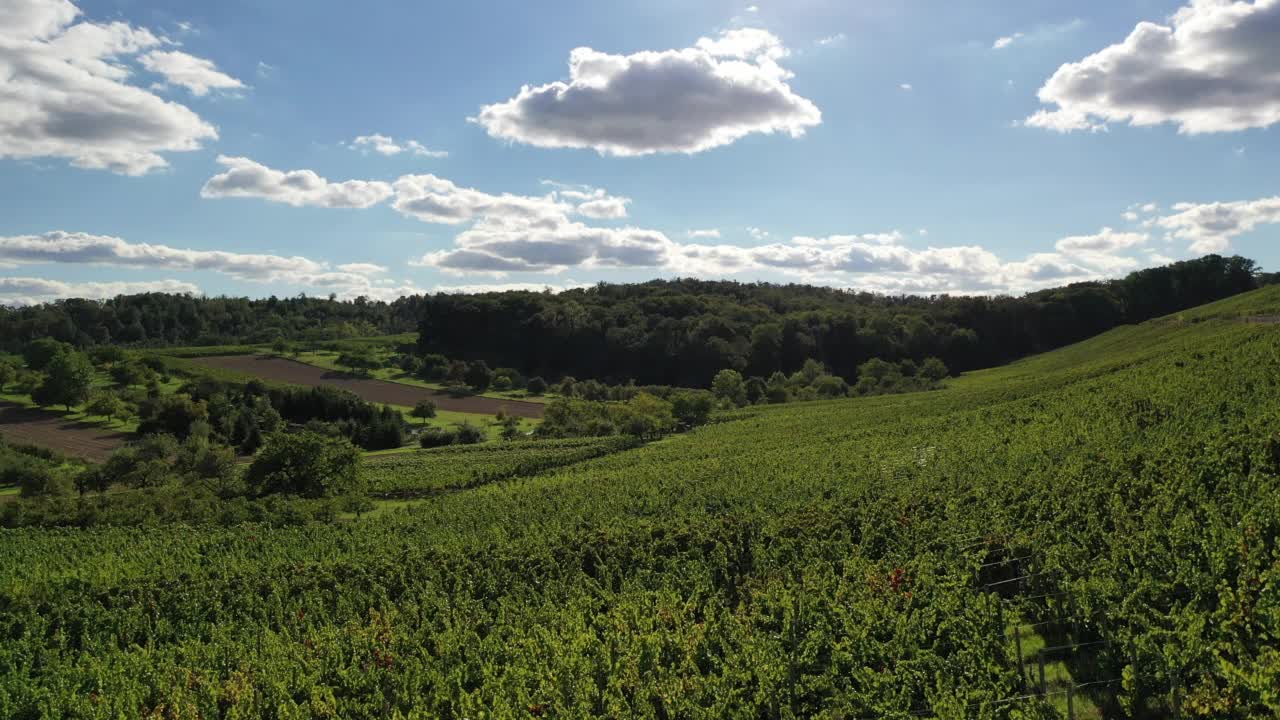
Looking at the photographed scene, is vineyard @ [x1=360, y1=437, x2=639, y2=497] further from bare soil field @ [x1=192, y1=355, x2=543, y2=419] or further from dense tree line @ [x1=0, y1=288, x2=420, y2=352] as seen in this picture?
dense tree line @ [x1=0, y1=288, x2=420, y2=352]

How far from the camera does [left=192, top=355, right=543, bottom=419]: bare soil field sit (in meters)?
108

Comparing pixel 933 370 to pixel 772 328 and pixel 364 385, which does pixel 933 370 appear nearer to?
pixel 772 328

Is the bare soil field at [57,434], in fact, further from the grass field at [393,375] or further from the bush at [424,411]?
the grass field at [393,375]

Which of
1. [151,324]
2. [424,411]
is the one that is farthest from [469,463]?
[151,324]

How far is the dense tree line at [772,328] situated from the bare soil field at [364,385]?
31864mm

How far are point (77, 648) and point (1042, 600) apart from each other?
3057 cm

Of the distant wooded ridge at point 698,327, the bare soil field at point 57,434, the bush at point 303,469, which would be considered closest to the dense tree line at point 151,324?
the distant wooded ridge at point 698,327

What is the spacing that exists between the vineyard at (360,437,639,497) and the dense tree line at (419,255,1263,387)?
68372mm

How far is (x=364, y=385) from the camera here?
392ft

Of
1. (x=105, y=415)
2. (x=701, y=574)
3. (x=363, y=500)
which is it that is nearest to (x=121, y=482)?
(x=363, y=500)

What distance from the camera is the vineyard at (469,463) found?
→ 178 feet

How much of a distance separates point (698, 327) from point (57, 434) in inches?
4159

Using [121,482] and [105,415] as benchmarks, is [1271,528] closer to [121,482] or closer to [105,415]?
[121,482]

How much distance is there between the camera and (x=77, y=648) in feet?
78.5
